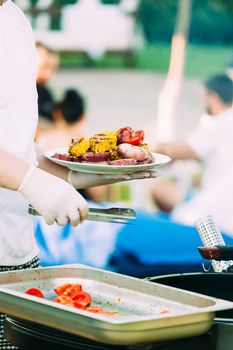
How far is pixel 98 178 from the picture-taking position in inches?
102

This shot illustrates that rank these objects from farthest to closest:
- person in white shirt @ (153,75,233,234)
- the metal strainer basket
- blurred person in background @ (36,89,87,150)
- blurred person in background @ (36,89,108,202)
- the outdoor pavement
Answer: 1. the outdoor pavement
2. blurred person in background @ (36,89,87,150)
3. blurred person in background @ (36,89,108,202)
4. person in white shirt @ (153,75,233,234)
5. the metal strainer basket

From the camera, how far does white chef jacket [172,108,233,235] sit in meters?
6.14

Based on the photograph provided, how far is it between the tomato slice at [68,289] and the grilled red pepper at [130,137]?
0.40 m

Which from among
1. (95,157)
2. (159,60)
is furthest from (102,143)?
(159,60)

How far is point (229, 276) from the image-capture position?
2.57m

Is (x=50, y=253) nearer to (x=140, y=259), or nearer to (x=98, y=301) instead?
(x=140, y=259)

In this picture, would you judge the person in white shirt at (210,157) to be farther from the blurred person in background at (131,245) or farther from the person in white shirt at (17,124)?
the person in white shirt at (17,124)

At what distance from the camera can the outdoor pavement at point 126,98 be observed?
15320 mm

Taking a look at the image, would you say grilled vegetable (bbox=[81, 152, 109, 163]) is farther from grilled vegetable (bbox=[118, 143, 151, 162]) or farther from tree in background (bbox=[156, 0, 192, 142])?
tree in background (bbox=[156, 0, 192, 142])

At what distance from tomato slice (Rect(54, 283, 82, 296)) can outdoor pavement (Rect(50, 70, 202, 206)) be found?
954cm

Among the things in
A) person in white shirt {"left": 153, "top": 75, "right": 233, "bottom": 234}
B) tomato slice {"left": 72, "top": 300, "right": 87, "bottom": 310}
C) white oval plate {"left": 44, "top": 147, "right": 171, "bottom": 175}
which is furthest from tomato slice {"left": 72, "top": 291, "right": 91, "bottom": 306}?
person in white shirt {"left": 153, "top": 75, "right": 233, "bottom": 234}

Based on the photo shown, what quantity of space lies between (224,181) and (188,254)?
4.99 ft

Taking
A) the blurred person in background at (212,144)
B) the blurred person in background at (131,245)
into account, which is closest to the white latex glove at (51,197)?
the blurred person in background at (131,245)

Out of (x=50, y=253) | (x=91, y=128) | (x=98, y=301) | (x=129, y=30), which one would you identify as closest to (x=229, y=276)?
(x=98, y=301)
